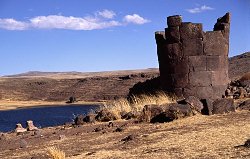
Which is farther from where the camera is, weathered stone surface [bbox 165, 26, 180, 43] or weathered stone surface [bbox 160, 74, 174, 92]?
weathered stone surface [bbox 160, 74, 174, 92]

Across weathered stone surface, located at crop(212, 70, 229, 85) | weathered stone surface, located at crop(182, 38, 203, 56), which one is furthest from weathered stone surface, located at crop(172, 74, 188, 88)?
weathered stone surface, located at crop(212, 70, 229, 85)

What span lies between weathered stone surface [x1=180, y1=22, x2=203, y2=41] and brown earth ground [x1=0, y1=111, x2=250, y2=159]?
14.7ft

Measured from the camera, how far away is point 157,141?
9961mm

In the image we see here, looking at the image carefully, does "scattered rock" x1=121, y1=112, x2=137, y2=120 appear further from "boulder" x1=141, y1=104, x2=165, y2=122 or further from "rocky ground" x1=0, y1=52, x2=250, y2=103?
"rocky ground" x1=0, y1=52, x2=250, y2=103

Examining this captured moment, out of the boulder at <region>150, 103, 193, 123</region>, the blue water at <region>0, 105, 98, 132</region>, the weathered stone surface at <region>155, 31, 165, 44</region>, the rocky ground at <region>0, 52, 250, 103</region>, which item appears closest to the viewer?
the boulder at <region>150, 103, 193, 123</region>

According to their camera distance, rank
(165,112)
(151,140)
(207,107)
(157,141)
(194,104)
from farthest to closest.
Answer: (194,104)
(207,107)
(165,112)
(151,140)
(157,141)

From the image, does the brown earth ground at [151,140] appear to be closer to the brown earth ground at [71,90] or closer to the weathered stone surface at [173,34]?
the weathered stone surface at [173,34]

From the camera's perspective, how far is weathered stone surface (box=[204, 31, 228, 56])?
17.7 meters

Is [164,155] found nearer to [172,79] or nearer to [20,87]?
[172,79]

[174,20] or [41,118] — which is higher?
[174,20]

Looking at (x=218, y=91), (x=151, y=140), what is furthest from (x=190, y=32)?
(x=151, y=140)

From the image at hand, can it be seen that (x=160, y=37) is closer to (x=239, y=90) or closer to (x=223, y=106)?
(x=239, y=90)

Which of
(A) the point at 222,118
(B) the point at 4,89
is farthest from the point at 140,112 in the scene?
(B) the point at 4,89

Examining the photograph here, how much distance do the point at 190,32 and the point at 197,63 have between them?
3.98 feet
